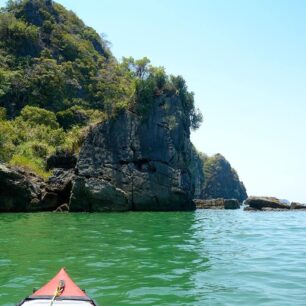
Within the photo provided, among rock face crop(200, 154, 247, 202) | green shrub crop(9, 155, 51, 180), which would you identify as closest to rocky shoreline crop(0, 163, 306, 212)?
green shrub crop(9, 155, 51, 180)

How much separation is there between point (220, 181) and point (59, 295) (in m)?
130

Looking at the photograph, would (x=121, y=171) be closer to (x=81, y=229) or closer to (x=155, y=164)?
(x=155, y=164)

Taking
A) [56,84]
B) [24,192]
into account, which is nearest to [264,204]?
[24,192]

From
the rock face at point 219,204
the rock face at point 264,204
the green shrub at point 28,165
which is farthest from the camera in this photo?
the rock face at point 219,204

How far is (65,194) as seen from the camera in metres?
44.0

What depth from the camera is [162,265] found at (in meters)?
13.5

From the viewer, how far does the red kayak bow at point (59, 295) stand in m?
7.48

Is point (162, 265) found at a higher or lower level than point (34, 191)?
lower

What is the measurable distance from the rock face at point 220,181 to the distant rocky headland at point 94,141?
70.0 m

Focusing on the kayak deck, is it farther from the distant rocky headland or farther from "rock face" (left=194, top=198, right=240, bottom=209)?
"rock face" (left=194, top=198, right=240, bottom=209)

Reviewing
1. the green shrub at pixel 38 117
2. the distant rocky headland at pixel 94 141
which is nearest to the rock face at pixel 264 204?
the distant rocky headland at pixel 94 141

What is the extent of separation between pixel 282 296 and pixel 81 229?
629 inches

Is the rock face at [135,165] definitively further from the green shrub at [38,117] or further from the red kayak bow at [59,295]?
the red kayak bow at [59,295]

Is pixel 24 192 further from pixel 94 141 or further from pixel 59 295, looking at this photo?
pixel 59 295
